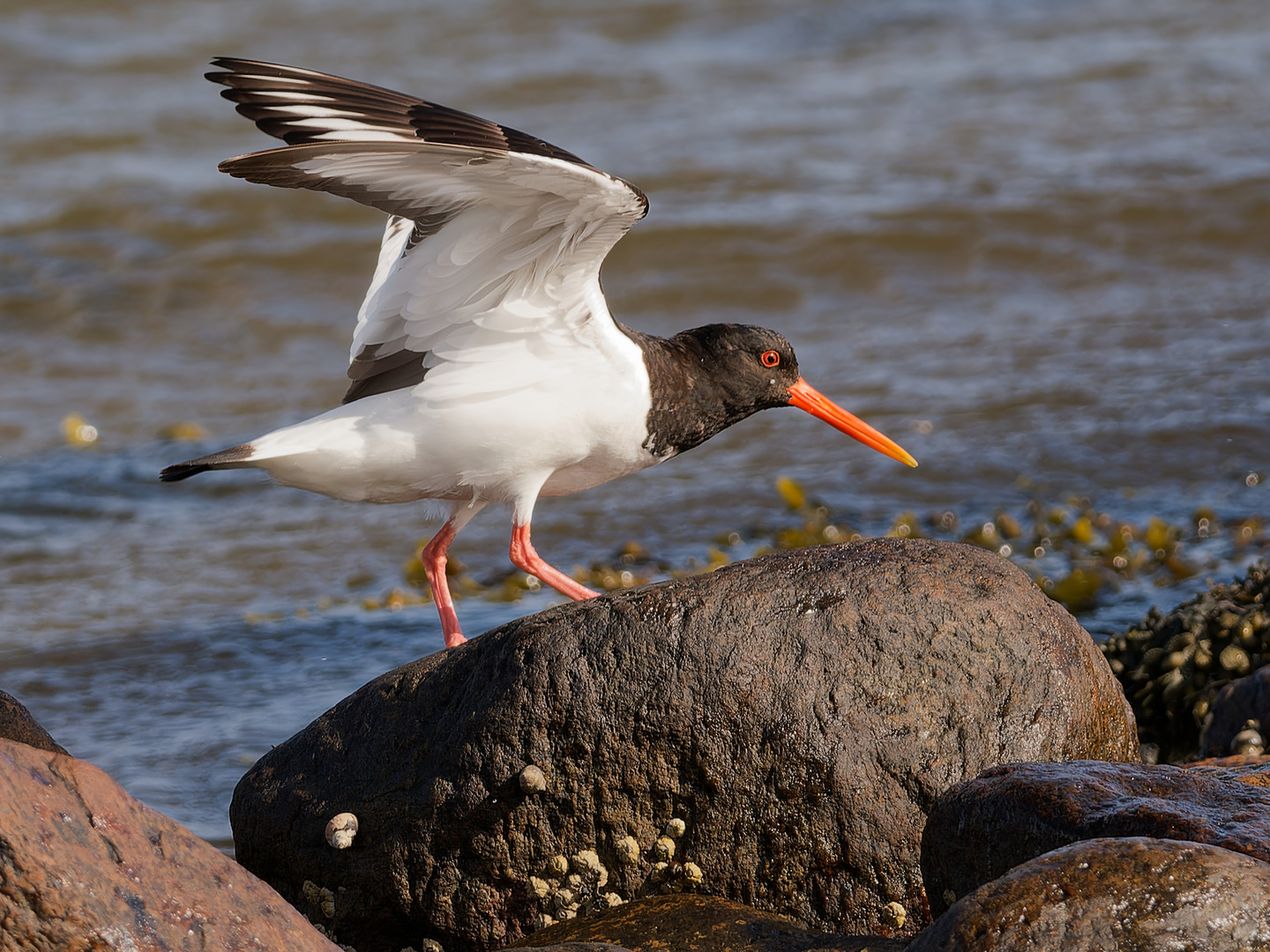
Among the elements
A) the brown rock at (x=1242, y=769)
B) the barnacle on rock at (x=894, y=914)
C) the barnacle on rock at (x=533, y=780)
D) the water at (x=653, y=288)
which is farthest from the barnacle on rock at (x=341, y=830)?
the brown rock at (x=1242, y=769)

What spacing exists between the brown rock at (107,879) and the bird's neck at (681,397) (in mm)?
2356

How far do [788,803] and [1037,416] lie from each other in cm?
471

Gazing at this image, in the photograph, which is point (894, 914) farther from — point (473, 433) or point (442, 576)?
point (442, 576)

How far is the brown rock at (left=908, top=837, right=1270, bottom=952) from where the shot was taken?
2076mm

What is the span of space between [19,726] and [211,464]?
3.89 ft

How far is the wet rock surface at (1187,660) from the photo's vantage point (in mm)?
3977

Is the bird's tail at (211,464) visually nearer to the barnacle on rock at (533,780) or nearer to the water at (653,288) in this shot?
the water at (653,288)

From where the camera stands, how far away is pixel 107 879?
2.22m

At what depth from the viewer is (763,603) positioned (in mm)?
3012

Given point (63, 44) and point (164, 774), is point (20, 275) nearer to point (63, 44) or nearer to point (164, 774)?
point (63, 44)

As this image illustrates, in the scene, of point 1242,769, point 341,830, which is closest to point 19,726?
point 341,830

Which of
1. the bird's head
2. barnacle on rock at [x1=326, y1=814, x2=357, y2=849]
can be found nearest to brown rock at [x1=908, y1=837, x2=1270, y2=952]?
barnacle on rock at [x1=326, y1=814, x2=357, y2=849]

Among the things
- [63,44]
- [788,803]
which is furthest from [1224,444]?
[63,44]

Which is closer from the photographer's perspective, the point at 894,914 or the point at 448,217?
the point at 894,914
